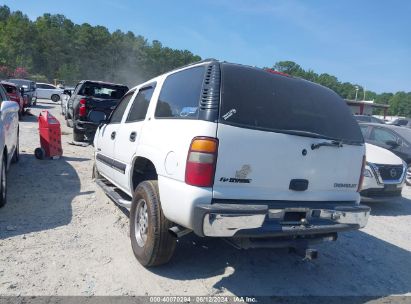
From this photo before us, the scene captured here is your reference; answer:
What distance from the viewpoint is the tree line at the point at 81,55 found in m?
61.7

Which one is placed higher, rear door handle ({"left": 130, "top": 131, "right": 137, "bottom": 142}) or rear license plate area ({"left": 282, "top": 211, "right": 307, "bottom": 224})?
rear door handle ({"left": 130, "top": 131, "right": 137, "bottom": 142})

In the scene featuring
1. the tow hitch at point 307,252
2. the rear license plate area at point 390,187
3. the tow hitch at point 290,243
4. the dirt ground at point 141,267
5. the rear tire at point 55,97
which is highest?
the rear tire at point 55,97

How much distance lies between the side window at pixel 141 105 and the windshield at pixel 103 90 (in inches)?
294

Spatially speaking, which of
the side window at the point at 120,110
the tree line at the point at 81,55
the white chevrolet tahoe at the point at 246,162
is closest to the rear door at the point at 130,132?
the white chevrolet tahoe at the point at 246,162

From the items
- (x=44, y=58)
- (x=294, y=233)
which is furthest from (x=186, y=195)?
(x=44, y=58)

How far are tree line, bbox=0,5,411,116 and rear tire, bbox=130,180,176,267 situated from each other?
48.4 meters

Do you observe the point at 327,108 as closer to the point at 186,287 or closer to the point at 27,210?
the point at 186,287

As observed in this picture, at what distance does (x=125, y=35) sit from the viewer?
9612 cm

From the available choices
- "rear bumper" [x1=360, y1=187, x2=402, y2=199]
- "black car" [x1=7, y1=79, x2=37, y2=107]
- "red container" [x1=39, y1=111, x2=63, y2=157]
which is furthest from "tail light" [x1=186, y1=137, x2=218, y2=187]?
"black car" [x1=7, y1=79, x2=37, y2=107]

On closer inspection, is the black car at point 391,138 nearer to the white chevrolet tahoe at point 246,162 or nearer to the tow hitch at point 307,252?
the white chevrolet tahoe at point 246,162

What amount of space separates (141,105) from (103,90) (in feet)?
26.5

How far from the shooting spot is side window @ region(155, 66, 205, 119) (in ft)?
11.5

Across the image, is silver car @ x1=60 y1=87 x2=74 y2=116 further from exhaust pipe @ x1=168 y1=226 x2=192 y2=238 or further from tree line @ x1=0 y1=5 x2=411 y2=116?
tree line @ x1=0 y1=5 x2=411 y2=116

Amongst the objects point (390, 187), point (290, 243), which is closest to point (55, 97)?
point (390, 187)
